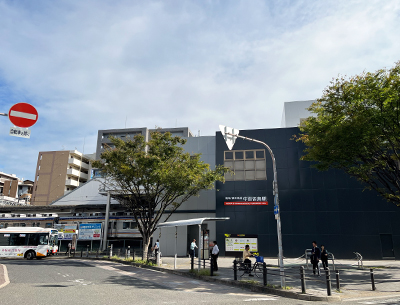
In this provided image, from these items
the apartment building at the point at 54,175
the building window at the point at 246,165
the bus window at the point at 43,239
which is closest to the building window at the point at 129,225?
the bus window at the point at 43,239

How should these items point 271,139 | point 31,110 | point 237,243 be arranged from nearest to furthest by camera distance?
point 31,110
point 237,243
point 271,139

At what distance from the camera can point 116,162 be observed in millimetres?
22969

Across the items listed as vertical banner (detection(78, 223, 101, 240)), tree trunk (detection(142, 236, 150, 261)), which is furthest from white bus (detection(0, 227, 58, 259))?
tree trunk (detection(142, 236, 150, 261))

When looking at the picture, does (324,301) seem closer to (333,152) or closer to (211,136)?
(333,152)

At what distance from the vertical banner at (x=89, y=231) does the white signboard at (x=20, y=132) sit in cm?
2661

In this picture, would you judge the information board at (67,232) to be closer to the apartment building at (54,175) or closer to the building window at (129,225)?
the building window at (129,225)

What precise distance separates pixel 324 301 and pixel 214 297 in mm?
3693

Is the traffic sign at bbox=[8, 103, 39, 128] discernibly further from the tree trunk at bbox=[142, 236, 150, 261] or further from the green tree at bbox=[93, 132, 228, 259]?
the tree trunk at bbox=[142, 236, 150, 261]

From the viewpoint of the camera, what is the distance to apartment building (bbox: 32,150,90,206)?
64938mm

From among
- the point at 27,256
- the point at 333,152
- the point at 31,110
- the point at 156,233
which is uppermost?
the point at 333,152

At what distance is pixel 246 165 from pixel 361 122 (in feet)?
49.4

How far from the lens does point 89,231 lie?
31.7 m

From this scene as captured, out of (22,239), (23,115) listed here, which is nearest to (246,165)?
(22,239)

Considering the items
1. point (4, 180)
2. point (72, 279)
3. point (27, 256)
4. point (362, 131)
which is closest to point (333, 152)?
point (362, 131)
